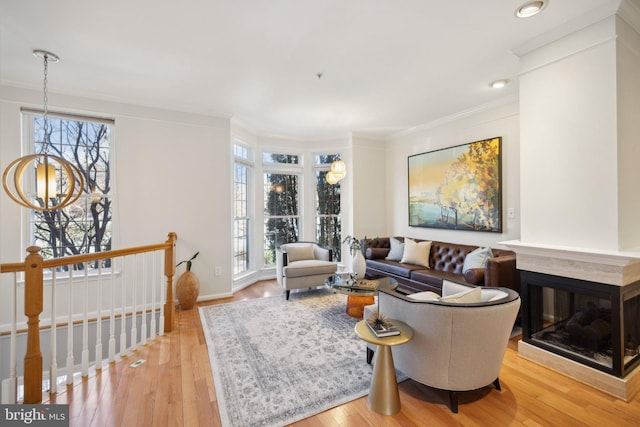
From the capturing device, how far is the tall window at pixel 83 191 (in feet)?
11.4

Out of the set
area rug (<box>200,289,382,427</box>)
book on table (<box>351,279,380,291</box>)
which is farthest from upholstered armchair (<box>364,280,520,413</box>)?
book on table (<box>351,279,380,291</box>)

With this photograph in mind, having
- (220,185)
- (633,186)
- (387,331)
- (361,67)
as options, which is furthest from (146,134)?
(633,186)

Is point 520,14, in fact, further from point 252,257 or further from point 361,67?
point 252,257

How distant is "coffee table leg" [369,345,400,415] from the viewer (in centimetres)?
194

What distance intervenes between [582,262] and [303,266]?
10.4 feet

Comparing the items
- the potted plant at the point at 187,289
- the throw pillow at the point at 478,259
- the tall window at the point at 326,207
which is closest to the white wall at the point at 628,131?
the throw pillow at the point at 478,259

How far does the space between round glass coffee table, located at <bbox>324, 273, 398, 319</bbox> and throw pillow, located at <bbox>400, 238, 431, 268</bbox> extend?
37.6 inches

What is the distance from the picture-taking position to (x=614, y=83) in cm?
212

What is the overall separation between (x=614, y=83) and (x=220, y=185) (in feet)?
14.7

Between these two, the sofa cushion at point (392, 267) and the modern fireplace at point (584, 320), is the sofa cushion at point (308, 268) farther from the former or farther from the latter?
the modern fireplace at point (584, 320)

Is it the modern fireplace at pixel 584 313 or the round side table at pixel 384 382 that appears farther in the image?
the modern fireplace at pixel 584 313

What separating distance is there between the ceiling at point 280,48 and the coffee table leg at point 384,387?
253 cm

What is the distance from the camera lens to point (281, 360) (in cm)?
262

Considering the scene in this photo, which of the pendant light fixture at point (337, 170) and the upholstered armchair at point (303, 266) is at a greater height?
the pendant light fixture at point (337, 170)
